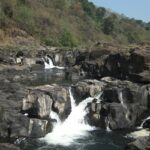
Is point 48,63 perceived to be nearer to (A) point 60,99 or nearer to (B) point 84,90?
(B) point 84,90

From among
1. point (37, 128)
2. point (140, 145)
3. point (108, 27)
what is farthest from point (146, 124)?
point (108, 27)

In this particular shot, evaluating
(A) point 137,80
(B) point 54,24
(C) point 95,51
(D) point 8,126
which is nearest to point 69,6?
(B) point 54,24

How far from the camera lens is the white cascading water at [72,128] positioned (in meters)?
32.7

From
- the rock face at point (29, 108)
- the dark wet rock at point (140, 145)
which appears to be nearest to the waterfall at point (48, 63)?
the rock face at point (29, 108)

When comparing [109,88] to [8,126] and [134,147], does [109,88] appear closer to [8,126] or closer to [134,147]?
[8,126]

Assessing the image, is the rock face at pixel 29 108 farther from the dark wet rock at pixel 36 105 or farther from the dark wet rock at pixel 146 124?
the dark wet rock at pixel 146 124

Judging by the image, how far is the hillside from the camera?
87250 millimetres

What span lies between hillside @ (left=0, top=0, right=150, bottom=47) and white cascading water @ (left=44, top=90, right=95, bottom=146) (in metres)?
43.0

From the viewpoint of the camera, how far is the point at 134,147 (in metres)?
25.7

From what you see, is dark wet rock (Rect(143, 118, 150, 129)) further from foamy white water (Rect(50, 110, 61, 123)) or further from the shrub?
the shrub

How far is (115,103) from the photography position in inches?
1474

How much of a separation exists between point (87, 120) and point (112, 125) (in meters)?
2.33

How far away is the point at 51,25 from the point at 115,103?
2730 inches

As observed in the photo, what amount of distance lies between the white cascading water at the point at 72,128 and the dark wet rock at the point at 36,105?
5.38 ft
